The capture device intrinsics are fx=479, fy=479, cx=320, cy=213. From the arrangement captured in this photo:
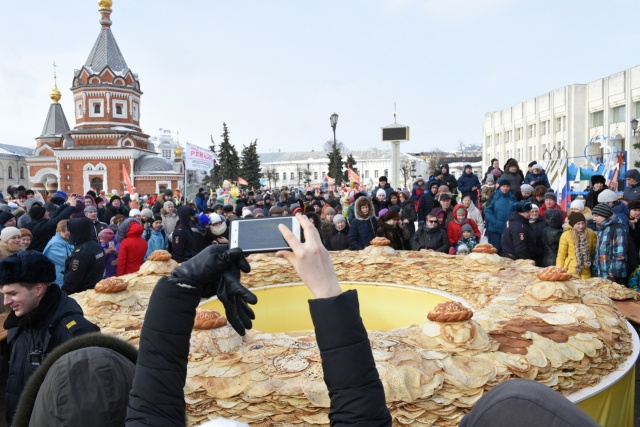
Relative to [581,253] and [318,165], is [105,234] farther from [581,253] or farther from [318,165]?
[318,165]

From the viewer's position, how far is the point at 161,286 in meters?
1.39

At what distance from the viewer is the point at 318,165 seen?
10425 centimetres

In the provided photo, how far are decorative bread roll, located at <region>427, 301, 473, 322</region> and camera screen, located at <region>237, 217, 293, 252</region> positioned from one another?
4.90ft

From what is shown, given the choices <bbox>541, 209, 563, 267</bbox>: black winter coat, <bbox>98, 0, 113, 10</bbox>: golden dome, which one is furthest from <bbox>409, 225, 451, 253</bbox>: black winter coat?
<bbox>98, 0, 113, 10</bbox>: golden dome

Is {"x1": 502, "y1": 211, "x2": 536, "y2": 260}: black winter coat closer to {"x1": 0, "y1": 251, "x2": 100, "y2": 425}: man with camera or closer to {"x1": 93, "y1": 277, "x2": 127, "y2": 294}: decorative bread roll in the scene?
{"x1": 93, "y1": 277, "x2": 127, "y2": 294}: decorative bread roll

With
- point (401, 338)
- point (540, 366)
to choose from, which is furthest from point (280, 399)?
point (540, 366)

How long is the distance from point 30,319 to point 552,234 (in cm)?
644

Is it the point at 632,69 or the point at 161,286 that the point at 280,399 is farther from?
the point at 632,69

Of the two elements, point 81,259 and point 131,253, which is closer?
point 81,259

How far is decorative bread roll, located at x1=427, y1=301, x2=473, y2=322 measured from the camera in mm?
2773

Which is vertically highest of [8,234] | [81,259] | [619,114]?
[619,114]

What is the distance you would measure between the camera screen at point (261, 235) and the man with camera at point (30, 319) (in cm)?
146

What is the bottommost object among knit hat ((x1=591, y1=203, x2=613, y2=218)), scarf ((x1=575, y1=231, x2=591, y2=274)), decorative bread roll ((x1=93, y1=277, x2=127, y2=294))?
scarf ((x1=575, y1=231, x2=591, y2=274))

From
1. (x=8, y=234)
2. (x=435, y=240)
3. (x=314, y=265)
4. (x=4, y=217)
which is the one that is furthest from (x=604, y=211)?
(x=4, y=217)
